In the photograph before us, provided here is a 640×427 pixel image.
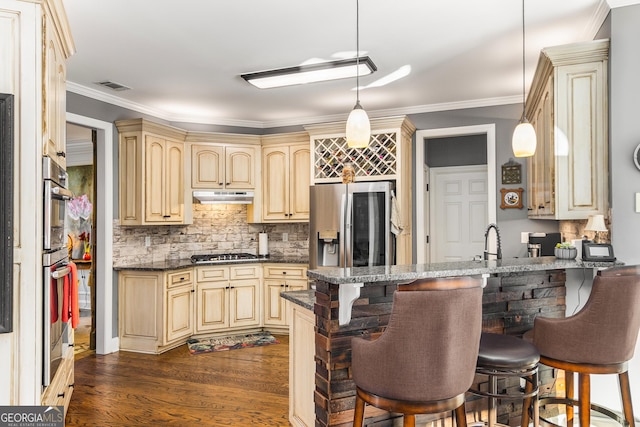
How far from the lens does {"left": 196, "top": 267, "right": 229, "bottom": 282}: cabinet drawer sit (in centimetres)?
529

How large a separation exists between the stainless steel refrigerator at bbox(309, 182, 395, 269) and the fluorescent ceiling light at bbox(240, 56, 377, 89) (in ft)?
4.11

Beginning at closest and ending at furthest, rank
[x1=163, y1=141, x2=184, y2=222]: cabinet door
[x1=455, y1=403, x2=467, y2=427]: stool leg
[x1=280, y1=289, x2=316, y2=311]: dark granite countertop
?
[x1=455, y1=403, x2=467, y2=427]: stool leg < [x1=280, y1=289, x2=316, y2=311]: dark granite countertop < [x1=163, y1=141, x2=184, y2=222]: cabinet door

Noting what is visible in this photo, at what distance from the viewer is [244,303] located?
5543 millimetres

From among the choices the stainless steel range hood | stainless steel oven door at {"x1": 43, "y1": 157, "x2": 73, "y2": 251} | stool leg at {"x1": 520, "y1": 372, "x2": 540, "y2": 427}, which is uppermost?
the stainless steel range hood

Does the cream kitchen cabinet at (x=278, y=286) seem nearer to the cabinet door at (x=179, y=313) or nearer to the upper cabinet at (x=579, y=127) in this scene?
the cabinet door at (x=179, y=313)

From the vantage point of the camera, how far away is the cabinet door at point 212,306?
17.3 ft

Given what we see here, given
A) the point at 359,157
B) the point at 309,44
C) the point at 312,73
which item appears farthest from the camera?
the point at 359,157

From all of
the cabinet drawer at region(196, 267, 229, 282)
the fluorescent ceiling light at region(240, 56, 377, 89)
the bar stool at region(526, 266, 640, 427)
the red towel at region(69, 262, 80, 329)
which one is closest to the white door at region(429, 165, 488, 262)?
the fluorescent ceiling light at region(240, 56, 377, 89)

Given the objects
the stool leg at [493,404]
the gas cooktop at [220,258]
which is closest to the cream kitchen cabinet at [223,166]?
the gas cooktop at [220,258]

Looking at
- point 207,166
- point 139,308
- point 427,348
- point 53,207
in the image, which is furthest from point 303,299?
point 207,166

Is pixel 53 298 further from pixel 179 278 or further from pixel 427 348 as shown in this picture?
pixel 179 278

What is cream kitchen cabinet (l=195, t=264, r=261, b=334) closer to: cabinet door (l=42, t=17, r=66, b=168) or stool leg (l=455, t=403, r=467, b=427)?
cabinet door (l=42, t=17, r=66, b=168)

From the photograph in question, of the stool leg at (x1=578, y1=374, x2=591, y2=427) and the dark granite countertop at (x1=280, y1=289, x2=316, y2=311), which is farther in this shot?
the dark granite countertop at (x1=280, y1=289, x2=316, y2=311)

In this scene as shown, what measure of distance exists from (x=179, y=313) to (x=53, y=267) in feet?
9.13
